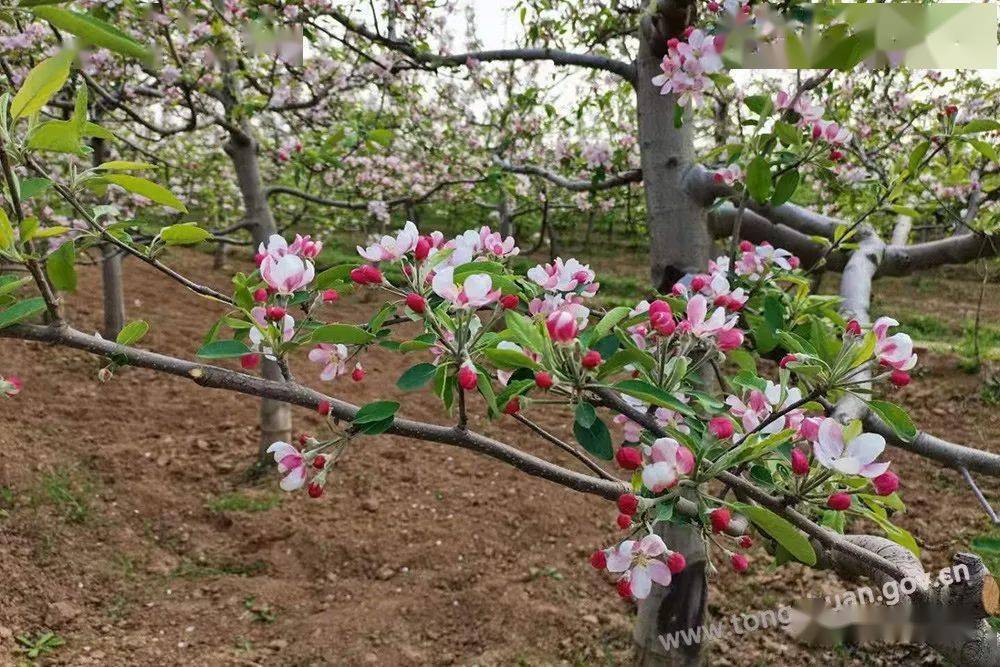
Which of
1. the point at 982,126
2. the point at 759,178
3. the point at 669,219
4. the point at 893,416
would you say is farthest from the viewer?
the point at 669,219

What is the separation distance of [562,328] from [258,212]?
381cm

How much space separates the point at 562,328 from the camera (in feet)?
2.59

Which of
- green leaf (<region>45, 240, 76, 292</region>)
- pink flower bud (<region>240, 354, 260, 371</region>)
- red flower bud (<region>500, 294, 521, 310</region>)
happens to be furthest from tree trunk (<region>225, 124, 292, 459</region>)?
red flower bud (<region>500, 294, 521, 310</region>)

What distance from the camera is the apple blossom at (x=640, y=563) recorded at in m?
0.89

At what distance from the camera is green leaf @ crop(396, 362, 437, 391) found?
0.91 m

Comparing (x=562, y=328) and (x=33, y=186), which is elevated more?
(x=33, y=186)

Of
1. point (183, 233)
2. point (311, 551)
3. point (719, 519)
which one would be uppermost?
point (183, 233)

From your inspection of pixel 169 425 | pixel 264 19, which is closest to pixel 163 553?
pixel 169 425

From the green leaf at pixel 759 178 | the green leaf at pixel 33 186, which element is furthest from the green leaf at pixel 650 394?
the green leaf at pixel 33 186

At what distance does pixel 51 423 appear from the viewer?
171 inches

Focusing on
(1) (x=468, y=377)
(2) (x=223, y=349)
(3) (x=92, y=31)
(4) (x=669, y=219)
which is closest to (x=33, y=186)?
(2) (x=223, y=349)

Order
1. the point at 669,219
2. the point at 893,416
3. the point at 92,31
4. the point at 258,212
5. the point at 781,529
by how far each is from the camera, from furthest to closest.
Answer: the point at 258,212, the point at 669,219, the point at 893,416, the point at 781,529, the point at 92,31

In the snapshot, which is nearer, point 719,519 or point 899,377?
point 719,519

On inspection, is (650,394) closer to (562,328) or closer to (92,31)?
(562,328)
